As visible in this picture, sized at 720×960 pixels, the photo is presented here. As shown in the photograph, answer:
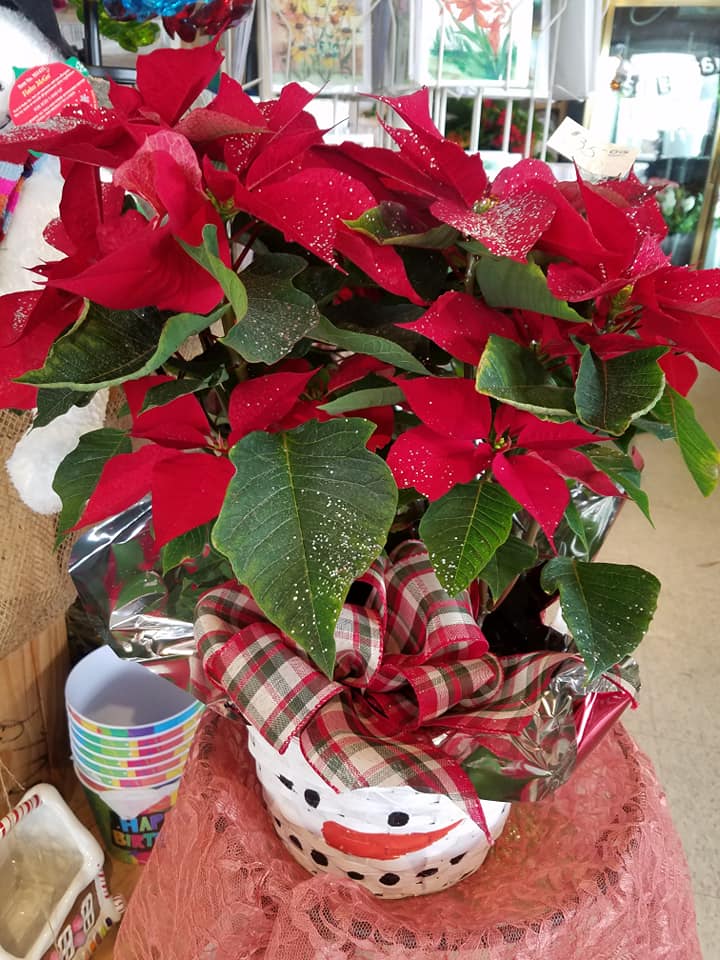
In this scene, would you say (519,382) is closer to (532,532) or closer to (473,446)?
(473,446)

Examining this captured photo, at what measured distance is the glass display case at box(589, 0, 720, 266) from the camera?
9.47 feet

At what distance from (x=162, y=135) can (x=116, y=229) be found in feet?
0.16

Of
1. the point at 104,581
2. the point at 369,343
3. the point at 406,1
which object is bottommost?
the point at 104,581

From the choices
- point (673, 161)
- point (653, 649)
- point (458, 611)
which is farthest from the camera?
point (673, 161)

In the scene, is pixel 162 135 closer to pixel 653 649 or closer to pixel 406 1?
pixel 406 1

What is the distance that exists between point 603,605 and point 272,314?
0.21 m

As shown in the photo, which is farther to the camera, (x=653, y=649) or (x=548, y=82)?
(x=653, y=649)

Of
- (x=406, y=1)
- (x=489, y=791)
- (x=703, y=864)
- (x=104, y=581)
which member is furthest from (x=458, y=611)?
(x=703, y=864)

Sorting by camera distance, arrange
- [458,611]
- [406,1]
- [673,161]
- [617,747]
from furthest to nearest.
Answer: [673,161]
[406,1]
[617,747]
[458,611]

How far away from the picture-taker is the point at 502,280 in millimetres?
309

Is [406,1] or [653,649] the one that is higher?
[406,1]

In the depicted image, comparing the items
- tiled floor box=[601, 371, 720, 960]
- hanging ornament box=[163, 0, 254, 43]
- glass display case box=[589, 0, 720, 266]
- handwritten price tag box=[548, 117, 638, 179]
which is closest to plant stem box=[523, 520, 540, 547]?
handwritten price tag box=[548, 117, 638, 179]

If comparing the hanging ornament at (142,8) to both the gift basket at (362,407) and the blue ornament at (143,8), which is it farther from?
the gift basket at (362,407)

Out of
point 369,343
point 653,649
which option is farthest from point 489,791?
point 653,649
